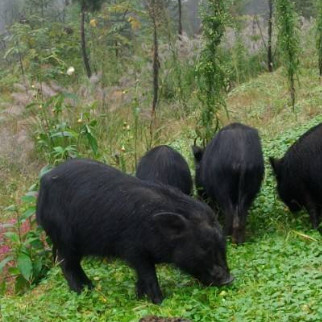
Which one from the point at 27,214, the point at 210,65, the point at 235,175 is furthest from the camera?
the point at 210,65

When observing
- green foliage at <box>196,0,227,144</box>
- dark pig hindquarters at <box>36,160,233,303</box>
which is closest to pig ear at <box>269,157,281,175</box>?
green foliage at <box>196,0,227,144</box>

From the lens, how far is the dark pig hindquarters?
497 cm

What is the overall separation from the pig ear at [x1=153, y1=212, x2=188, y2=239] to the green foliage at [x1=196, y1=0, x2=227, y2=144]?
317 cm

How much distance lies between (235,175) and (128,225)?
1.51m

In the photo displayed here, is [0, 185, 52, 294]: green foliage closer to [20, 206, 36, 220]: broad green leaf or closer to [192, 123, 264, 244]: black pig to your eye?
[20, 206, 36, 220]: broad green leaf

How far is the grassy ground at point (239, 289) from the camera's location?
435 centimetres

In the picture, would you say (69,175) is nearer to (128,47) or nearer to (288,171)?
(288,171)

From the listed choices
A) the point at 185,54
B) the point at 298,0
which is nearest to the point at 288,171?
the point at 185,54

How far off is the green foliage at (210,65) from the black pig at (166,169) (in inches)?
49.0

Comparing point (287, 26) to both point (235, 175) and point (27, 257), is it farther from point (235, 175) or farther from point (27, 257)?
point (27, 257)

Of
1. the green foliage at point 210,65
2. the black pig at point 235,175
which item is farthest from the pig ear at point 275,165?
the green foliage at point 210,65

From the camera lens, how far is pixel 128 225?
5.05 meters

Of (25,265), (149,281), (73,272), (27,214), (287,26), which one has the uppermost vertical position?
(287,26)

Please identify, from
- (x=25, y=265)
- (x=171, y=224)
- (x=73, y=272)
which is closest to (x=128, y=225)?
(x=171, y=224)
